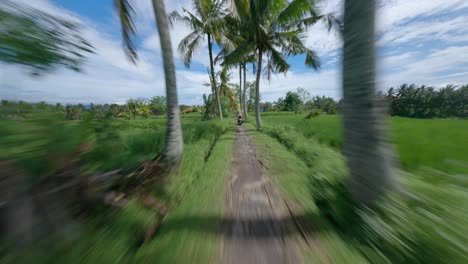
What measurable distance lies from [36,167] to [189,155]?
3382mm

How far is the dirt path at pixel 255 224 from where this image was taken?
161 cm

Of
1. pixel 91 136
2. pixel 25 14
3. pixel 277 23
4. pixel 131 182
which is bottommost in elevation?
pixel 131 182

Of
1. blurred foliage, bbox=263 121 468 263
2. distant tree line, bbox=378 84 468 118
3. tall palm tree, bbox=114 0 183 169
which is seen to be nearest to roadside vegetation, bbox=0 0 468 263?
blurred foliage, bbox=263 121 468 263

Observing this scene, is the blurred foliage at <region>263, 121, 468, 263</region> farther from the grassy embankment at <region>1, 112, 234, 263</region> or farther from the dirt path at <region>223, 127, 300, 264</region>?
the grassy embankment at <region>1, 112, 234, 263</region>

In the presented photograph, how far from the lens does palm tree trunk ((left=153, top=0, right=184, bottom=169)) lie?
362cm

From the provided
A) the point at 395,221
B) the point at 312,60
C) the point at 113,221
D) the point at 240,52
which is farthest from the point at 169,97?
the point at 312,60

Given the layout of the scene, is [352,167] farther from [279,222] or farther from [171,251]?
[171,251]

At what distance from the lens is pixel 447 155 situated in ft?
10.7

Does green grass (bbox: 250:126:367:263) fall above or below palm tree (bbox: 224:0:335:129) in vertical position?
below

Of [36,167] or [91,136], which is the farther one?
[91,136]

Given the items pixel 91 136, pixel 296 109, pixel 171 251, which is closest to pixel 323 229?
pixel 171 251

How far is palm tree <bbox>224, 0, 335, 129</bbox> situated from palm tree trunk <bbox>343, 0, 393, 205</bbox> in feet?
25.7

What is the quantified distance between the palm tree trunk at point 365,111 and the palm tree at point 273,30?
25.7 ft

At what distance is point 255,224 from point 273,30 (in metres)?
10.9
